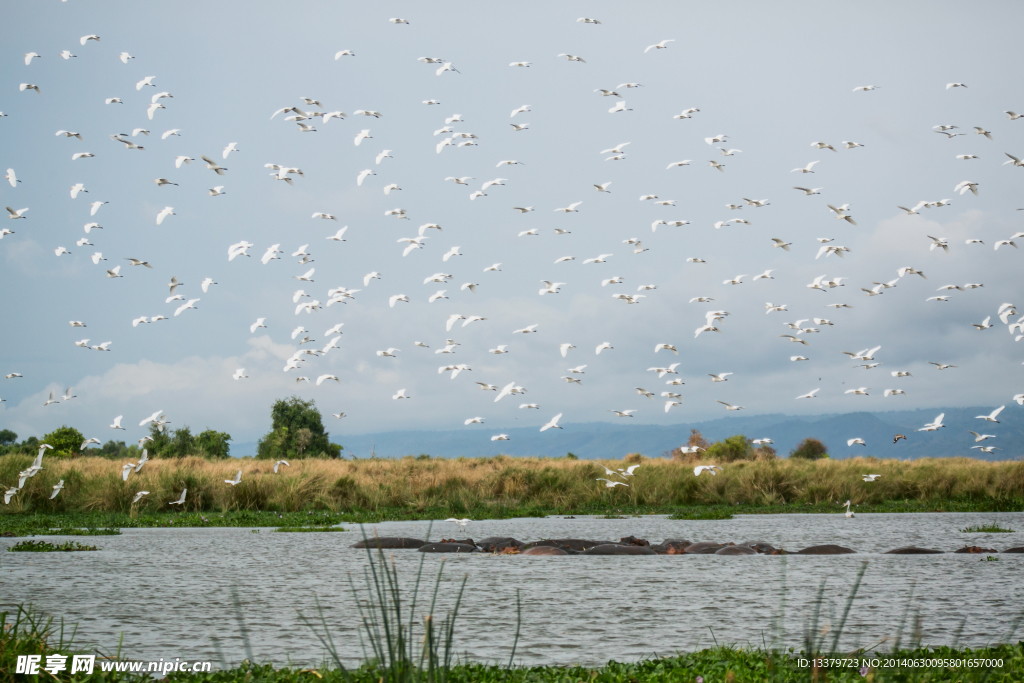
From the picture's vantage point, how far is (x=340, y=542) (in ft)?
59.6

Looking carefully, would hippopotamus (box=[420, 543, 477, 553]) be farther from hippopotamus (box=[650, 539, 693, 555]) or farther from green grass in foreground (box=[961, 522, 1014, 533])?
green grass in foreground (box=[961, 522, 1014, 533])

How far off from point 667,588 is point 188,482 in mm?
18445

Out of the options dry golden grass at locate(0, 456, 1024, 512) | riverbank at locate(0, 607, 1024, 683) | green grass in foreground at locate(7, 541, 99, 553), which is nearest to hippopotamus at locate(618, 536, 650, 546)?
riverbank at locate(0, 607, 1024, 683)

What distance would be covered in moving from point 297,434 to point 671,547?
5112 cm

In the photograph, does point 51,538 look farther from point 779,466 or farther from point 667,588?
point 779,466

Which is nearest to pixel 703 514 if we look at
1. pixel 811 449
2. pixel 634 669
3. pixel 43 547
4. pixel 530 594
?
pixel 530 594

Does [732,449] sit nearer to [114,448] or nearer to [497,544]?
[497,544]

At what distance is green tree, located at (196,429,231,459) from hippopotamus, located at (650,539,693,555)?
45.0m

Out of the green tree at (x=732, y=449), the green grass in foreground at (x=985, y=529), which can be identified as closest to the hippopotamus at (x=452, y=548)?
the green grass in foreground at (x=985, y=529)

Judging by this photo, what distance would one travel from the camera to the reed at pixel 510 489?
25344mm

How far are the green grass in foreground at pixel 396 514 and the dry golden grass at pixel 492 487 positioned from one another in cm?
55

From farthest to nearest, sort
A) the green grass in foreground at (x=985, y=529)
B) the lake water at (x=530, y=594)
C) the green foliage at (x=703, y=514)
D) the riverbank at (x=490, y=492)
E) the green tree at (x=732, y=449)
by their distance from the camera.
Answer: the green tree at (x=732, y=449), the riverbank at (x=490, y=492), the green foliage at (x=703, y=514), the green grass in foreground at (x=985, y=529), the lake water at (x=530, y=594)

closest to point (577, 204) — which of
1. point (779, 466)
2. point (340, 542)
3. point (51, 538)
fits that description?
point (779, 466)

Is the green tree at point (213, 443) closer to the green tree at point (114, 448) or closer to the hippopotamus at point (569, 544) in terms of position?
the green tree at point (114, 448)
